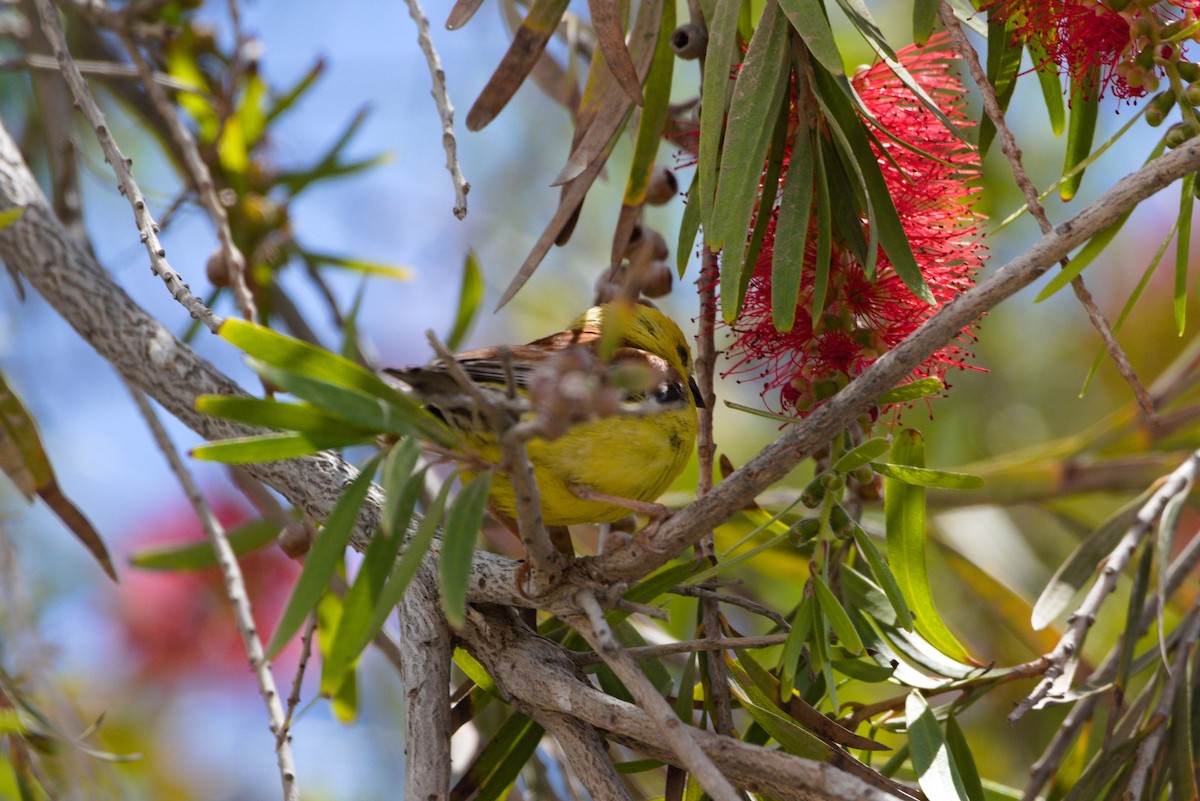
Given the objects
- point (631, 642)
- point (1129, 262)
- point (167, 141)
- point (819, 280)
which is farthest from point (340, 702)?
point (1129, 262)

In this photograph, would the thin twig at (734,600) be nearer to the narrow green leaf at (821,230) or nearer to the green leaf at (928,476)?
the green leaf at (928,476)

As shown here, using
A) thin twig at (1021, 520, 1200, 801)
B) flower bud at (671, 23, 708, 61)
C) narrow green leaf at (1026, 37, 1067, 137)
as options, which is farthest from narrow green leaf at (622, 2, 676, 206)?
thin twig at (1021, 520, 1200, 801)

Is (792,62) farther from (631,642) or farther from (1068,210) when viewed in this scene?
(1068,210)

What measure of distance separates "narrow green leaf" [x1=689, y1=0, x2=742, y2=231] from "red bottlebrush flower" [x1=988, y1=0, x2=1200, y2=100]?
0.46 m

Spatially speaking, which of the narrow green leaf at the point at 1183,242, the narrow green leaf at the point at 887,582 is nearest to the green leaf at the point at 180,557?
the narrow green leaf at the point at 887,582

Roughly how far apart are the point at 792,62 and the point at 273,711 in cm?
142

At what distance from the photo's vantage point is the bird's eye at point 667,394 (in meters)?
2.26

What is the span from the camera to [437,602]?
174 cm

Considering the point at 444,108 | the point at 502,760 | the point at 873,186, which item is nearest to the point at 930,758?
the point at 502,760

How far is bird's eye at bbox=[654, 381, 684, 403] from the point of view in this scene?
7.41 ft

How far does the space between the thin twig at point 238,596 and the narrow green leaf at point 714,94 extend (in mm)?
956

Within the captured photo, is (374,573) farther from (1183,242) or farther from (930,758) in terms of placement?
(1183,242)

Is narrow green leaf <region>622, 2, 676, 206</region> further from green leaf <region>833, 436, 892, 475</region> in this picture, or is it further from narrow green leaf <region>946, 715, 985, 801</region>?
narrow green leaf <region>946, 715, 985, 801</region>

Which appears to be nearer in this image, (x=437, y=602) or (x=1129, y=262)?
Result: (x=437, y=602)
